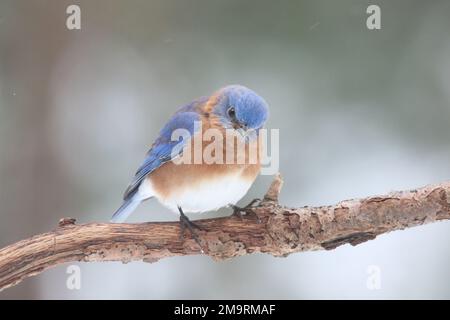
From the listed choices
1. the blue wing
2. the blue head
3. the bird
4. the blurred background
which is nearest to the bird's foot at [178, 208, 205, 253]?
the bird

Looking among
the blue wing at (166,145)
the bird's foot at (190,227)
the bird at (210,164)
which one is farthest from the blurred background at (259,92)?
the bird's foot at (190,227)

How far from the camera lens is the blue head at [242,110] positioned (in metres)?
2.59

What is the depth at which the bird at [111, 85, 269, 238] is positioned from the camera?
8.57ft

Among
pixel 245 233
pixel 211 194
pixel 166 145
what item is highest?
pixel 166 145

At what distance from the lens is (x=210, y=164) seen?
261 centimetres

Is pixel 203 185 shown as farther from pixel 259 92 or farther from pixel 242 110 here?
pixel 259 92

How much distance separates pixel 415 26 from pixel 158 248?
8.01 feet

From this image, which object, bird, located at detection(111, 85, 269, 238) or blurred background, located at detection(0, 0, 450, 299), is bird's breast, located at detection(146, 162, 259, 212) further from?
blurred background, located at detection(0, 0, 450, 299)

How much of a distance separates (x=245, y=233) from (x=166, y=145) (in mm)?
529

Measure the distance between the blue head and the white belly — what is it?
210 mm

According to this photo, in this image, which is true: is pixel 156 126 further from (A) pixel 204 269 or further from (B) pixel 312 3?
(B) pixel 312 3

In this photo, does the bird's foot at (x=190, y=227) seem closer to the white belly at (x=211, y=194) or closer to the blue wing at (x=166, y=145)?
the white belly at (x=211, y=194)

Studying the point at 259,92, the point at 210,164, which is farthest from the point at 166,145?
the point at 259,92
